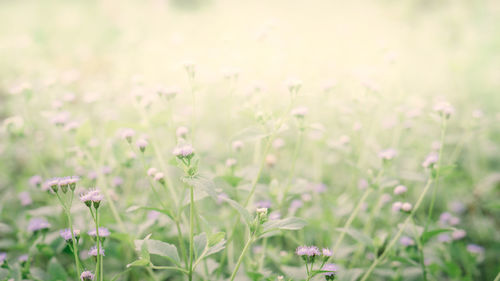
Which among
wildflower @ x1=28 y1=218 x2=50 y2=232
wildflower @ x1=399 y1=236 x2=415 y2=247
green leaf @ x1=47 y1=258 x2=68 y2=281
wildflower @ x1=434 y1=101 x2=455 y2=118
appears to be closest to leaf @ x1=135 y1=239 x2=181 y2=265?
green leaf @ x1=47 y1=258 x2=68 y2=281

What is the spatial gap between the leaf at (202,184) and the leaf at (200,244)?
9.7 inches

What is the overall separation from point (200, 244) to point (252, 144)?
7.19ft

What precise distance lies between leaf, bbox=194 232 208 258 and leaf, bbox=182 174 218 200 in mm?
247

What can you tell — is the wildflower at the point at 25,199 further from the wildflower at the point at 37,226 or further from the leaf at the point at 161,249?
the leaf at the point at 161,249

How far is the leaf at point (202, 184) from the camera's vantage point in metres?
1.49

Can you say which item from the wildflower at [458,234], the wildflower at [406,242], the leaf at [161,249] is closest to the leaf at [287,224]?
the leaf at [161,249]

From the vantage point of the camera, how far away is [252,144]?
3.78 metres

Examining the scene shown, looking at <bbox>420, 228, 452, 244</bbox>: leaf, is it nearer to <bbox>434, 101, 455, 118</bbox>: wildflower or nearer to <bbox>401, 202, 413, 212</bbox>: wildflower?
<bbox>401, 202, 413, 212</bbox>: wildflower

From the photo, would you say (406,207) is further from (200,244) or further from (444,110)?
(200,244)

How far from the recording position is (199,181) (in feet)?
5.02

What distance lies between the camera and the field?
1907 mm

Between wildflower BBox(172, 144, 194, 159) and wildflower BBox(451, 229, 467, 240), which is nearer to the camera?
wildflower BBox(172, 144, 194, 159)

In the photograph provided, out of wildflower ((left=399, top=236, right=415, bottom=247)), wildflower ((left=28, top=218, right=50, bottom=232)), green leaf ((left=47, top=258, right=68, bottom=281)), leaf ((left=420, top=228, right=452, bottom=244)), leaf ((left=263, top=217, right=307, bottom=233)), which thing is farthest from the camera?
wildflower ((left=399, top=236, right=415, bottom=247))

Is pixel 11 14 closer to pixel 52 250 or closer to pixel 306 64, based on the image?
pixel 306 64
